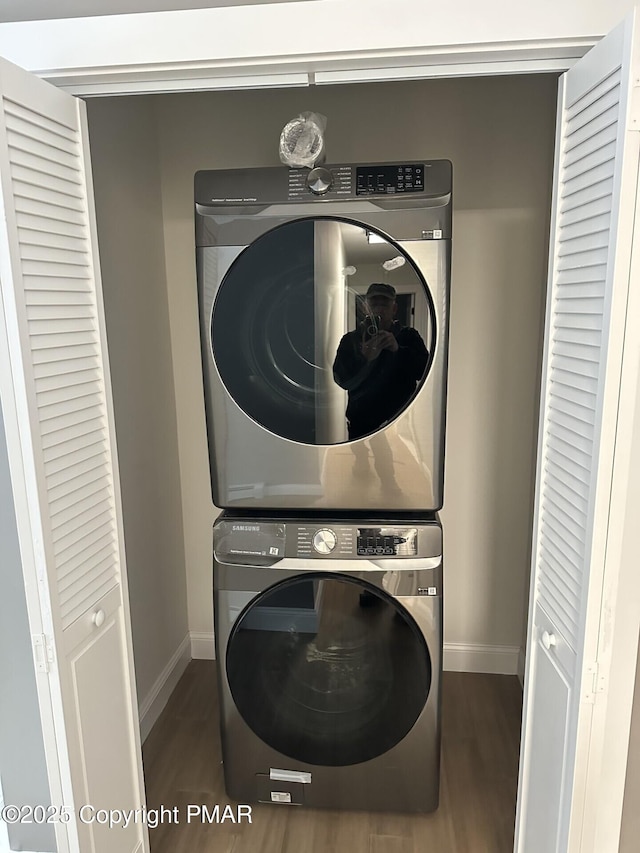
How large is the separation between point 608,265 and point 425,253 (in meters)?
0.61

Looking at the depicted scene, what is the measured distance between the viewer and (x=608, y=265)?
1068 mm

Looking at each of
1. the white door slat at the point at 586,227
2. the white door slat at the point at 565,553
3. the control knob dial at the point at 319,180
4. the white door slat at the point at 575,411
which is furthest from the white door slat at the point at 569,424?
the control knob dial at the point at 319,180

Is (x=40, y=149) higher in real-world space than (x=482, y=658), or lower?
higher

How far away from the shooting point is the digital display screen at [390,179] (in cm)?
161

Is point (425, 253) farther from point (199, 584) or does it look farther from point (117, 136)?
point (199, 584)

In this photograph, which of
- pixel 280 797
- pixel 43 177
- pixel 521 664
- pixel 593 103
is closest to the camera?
pixel 593 103

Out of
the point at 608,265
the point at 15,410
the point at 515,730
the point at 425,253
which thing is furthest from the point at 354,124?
the point at 515,730

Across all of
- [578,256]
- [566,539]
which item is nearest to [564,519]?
[566,539]

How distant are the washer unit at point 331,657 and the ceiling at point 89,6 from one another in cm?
120

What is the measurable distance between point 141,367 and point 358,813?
1527 mm

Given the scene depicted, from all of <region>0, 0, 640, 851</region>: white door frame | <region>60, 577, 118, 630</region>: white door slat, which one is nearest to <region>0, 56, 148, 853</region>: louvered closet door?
<region>60, 577, 118, 630</region>: white door slat

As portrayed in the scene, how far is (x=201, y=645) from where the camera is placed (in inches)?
108

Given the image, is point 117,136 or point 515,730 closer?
point 117,136

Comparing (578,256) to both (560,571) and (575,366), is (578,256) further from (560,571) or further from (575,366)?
(560,571)
